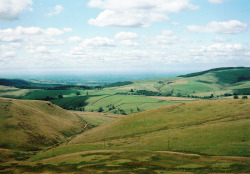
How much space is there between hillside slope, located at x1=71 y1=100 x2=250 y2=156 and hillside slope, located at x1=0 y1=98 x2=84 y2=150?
1778 cm

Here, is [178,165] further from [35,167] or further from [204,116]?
[204,116]

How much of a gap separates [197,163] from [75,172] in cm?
2942

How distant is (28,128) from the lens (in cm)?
12288

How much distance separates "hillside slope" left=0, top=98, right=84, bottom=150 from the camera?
10719 cm

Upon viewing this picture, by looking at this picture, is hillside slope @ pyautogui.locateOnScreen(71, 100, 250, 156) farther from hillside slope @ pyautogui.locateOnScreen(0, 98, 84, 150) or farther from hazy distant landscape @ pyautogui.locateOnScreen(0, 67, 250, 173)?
hillside slope @ pyautogui.locateOnScreen(0, 98, 84, 150)

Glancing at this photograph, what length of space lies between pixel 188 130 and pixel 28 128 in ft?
271

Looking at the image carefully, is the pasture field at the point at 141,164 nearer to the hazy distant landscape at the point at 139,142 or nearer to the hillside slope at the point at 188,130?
the hazy distant landscape at the point at 139,142

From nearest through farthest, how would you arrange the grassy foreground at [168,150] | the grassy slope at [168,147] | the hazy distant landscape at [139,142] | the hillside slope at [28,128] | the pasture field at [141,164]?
the pasture field at [141,164]
the grassy foreground at [168,150]
the grassy slope at [168,147]
the hazy distant landscape at [139,142]
the hillside slope at [28,128]

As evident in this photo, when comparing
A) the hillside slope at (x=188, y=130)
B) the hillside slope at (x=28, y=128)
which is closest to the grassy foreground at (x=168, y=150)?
the hillside slope at (x=188, y=130)

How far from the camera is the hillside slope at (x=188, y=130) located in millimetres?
74188

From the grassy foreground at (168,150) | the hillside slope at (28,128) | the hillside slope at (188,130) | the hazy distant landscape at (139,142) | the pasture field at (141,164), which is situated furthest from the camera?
the hillside slope at (28,128)

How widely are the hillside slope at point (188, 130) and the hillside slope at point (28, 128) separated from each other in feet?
58.3

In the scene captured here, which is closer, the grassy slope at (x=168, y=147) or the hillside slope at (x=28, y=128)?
the grassy slope at (x=168, y=147)

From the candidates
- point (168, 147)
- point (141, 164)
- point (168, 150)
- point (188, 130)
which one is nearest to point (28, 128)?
point (168, 147)
